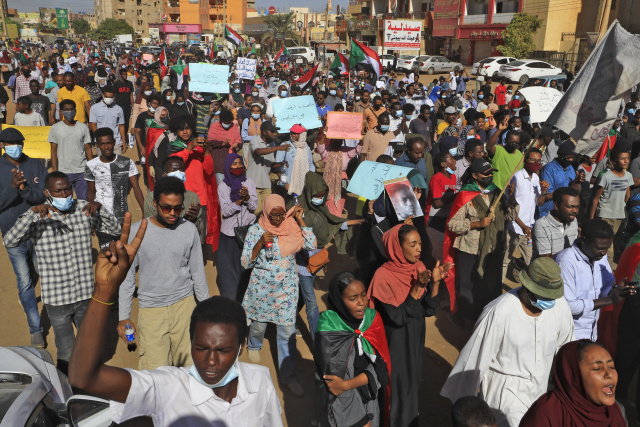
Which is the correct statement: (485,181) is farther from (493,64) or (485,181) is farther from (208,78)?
(493,64)

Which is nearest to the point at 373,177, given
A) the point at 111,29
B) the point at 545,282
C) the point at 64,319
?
the point at 545,282

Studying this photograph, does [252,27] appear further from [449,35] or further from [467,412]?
[467,412]

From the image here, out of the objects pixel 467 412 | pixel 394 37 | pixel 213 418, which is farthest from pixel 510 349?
pixel 394 37

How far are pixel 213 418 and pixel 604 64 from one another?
176 inches

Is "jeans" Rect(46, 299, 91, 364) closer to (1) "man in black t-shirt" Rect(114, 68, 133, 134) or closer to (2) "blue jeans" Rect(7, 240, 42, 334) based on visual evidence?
(2) "blue jeans" Rect(7, 240, 42, 334)

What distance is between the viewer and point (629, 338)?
4234 mm

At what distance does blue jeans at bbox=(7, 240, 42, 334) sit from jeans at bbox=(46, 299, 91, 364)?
0.92 metres

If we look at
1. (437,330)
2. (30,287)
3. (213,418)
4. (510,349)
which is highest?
(213,418)

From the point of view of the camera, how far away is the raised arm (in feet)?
6.09

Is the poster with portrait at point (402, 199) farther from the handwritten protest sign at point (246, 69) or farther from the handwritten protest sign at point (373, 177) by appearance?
the handwritten protest sign at point (246, 69)

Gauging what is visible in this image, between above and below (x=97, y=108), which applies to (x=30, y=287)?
below

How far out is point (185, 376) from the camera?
2.24 metres

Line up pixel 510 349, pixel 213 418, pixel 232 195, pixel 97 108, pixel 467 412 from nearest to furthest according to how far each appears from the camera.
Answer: pixel 213 418 → pixel 467 412 → pixel 510 349 → pixel 232 195 → pixel 97 108

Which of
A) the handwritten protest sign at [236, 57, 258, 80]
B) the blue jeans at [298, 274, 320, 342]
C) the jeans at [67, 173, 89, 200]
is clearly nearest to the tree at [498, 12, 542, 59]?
the handwritten protest sign at [236, 57, 258, 80]
